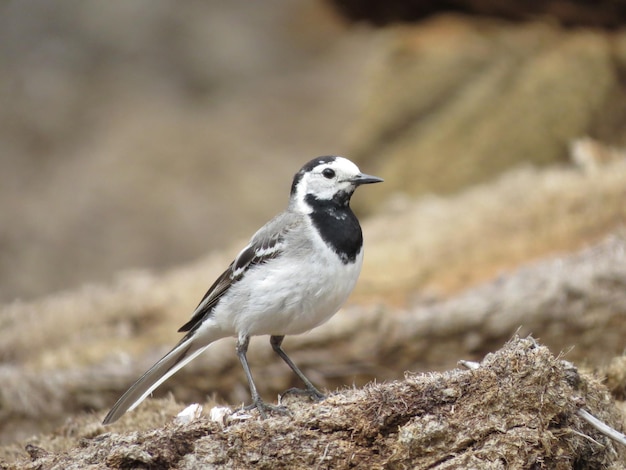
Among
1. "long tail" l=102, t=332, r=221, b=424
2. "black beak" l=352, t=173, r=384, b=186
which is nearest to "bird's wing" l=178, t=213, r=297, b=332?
"long tail" l=102, t=332, r=221, b=424

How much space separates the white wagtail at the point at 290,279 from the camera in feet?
18.5

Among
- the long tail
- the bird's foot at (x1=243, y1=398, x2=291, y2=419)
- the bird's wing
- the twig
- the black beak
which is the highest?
the black beak

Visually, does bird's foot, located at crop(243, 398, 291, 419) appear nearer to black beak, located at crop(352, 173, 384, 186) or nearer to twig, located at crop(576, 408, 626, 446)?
twig, located at crop(576, 408, 626, 446)

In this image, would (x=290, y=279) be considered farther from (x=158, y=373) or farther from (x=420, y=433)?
(x=420, y=433)

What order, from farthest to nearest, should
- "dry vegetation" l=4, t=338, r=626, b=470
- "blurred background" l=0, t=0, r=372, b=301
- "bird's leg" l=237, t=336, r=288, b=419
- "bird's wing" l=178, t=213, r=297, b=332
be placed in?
"blurred background" l=0, t=0, r=372, b=301, "bird's wing" l=178, t=213, r=297, b=332, "bird's leg" l=237, t=336, r=288, b=419, "dry vegetation" l=4, t=338, r=626, b=470

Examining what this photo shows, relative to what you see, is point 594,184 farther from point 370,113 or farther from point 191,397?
point 370,113

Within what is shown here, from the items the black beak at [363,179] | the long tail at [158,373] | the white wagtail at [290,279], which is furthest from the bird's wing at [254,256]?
the black beak at [363,179]

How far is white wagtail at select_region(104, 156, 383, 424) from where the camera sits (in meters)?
5.64

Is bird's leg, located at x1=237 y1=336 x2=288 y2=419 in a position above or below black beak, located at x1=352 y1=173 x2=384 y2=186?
below

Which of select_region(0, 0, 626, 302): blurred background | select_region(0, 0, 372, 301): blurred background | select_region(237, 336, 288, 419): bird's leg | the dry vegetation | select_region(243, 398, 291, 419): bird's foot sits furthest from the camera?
select_region(0, 0, 372, 301): blurred background

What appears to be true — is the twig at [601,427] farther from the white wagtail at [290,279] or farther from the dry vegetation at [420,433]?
the white wagtail at [290,279]

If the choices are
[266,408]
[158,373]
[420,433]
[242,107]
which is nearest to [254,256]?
[158,373]

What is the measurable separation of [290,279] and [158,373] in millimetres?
1223

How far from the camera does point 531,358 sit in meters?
4.24
